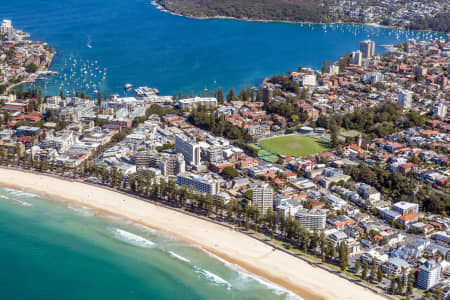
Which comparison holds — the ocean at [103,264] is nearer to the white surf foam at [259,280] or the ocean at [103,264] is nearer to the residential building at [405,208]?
the white surf foam at [259,280]

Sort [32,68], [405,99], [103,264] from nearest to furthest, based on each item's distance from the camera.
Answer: [103,264] < [405,99] < [32,68]

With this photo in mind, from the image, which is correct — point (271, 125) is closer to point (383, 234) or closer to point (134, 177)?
point (134, 177)

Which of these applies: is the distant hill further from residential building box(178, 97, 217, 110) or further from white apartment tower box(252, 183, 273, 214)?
white apartment tower box(252, 183, 273, 214)

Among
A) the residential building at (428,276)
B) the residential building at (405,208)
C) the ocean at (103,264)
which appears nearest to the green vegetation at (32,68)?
the ocean at (103,264)

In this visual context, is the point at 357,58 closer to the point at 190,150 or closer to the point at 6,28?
the point at 190,150

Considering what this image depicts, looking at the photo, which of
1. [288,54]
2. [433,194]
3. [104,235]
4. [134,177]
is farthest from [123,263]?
[288,54]

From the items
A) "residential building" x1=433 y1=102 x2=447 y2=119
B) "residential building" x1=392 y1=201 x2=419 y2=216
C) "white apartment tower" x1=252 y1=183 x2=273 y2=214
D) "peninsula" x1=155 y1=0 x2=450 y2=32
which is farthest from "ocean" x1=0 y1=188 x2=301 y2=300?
"peninsula" x1=155 y1=0 x2=450 y2=32

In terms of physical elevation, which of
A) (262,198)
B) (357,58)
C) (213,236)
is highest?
(357,58)

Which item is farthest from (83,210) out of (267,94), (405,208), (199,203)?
(267,94)
